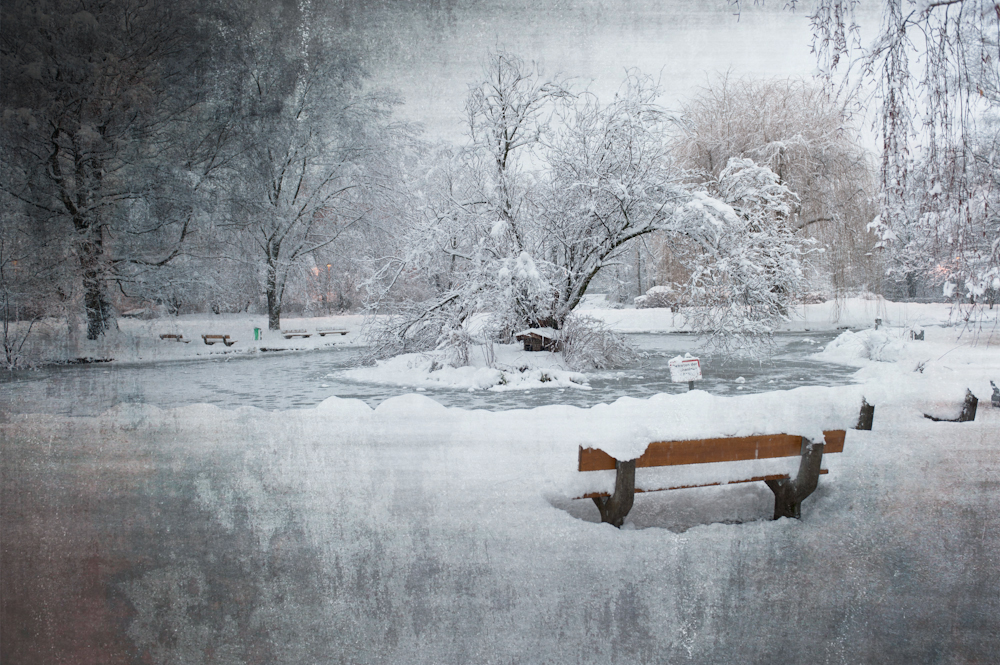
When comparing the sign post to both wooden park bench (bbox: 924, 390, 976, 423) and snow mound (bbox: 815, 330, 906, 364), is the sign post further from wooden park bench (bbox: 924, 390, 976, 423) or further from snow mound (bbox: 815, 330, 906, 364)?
snow mound (bbox: 815, 330, 906, 364)

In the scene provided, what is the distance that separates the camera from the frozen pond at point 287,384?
5.28 m

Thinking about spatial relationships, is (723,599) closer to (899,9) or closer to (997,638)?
(997,638)

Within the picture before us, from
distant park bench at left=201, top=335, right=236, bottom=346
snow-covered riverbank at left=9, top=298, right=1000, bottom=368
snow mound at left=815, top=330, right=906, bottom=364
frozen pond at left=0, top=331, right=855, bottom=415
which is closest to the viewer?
frozen pond at left=0, top=331, right=855, bottom=415

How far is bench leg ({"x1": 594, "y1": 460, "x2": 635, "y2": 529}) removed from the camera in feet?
6.88

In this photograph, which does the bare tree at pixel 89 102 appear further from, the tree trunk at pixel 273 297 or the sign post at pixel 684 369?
the sign post at pixel 684 369

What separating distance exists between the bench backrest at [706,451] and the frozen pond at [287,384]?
300 cm

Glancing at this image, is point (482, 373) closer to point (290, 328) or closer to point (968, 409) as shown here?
point (968, 409)

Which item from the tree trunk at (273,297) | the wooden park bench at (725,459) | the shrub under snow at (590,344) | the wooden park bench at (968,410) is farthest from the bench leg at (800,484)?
the tree trunk at (273,297)

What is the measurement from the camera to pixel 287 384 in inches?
264

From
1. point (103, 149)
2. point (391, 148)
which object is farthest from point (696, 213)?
point (103, 149)

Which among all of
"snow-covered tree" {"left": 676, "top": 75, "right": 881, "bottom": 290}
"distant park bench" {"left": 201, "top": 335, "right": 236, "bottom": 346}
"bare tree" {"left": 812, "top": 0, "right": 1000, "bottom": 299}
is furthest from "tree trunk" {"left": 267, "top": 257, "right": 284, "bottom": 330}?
"bare tree" {"left": 812, "top": 0, "right": 1000, "bottom": 299}

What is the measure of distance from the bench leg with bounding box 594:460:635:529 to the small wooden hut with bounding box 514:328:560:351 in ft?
17.9

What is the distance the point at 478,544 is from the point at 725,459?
3.18 feet

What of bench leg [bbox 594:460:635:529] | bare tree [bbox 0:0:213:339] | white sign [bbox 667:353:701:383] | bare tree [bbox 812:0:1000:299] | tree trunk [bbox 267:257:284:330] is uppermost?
bare tree [bbox 0:0:213:339]
